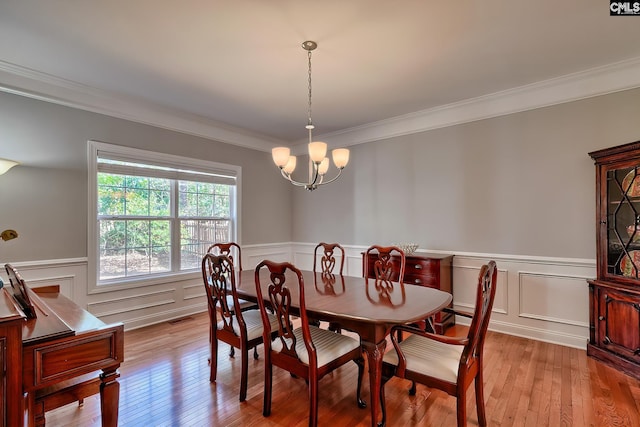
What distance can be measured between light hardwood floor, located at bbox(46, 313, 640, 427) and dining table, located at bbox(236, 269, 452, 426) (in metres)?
0.42

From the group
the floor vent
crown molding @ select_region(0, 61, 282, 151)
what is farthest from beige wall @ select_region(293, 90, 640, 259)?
the floor vent

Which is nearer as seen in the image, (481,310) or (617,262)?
(481,310)

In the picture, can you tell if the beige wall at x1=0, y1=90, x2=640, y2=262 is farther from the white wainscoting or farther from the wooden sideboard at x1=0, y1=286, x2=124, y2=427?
the wooden sideboard at x1=0, y1=286, x2=124, y2=427

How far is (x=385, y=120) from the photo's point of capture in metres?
4.19

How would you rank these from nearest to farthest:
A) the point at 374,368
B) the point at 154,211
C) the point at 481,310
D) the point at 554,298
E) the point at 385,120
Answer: the point at 481,310 < the point at 374,368 < the point at 554,298 < the point at 154,211 < the point at 385,120

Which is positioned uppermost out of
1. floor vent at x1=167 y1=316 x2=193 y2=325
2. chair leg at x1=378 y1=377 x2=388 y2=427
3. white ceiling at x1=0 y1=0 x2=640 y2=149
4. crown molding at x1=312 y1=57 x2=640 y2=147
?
white ceiling at x1=0 y1=0 x2=640 y2=149

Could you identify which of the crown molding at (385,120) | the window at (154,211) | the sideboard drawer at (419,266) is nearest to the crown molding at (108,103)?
the crown molding at (385,120)

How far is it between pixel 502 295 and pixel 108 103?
190 inches

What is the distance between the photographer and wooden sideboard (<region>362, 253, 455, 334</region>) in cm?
337

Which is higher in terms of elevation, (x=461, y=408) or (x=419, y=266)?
(x=419, y=266)

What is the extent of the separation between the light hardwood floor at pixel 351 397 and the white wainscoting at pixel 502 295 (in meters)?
0.33

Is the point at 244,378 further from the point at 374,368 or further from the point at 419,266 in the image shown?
the point at 419,266

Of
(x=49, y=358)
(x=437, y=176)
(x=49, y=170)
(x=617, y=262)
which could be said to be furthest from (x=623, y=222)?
(x=49, y=170)

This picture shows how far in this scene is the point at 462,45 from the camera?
2414mm
